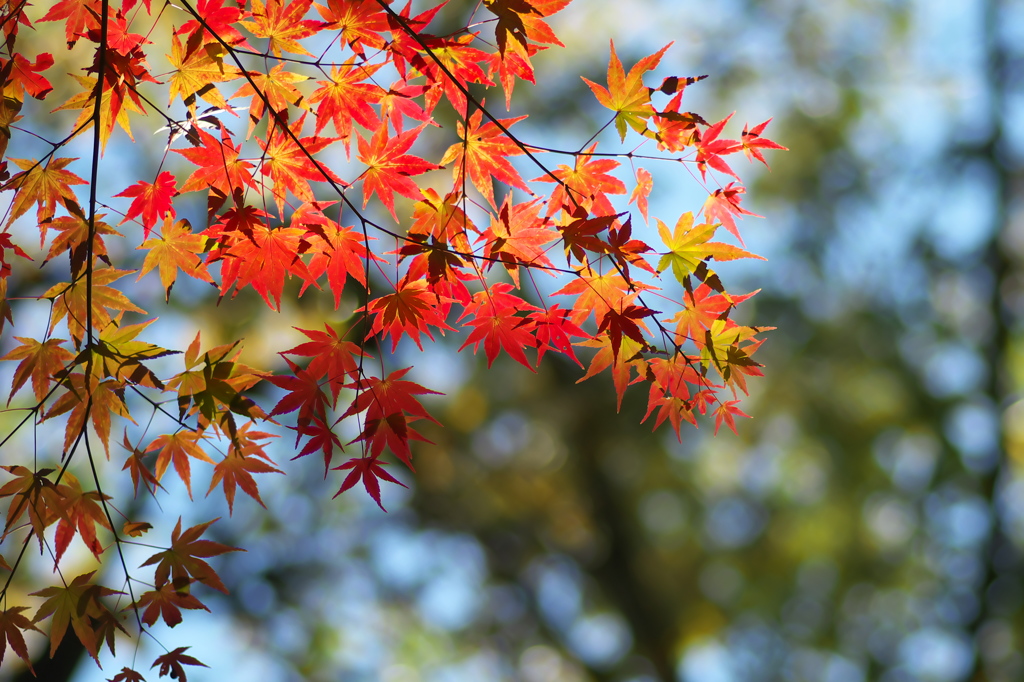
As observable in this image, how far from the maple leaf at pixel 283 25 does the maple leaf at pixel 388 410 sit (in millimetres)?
500

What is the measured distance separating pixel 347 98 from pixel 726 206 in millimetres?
623

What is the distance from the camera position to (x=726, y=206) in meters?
1.12

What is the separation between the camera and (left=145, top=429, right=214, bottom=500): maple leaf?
42.4 inches

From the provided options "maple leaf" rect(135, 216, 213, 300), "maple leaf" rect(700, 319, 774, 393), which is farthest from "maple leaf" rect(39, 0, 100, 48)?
"maple leaf" rect(700, 319, 774, 393)

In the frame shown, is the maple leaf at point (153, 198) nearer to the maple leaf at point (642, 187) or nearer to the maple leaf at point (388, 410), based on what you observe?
the maple leaf at point (388, 410)

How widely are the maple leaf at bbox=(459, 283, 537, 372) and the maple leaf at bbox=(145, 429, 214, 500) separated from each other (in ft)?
1.44

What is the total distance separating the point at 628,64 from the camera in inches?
194

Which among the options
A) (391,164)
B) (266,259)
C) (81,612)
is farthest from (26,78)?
(81,612)

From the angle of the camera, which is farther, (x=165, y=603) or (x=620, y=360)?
(x=620, y=360)

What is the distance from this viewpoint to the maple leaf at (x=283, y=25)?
1035 mm

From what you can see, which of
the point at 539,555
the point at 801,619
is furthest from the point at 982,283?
the point at 539,555

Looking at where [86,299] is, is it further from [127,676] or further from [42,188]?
[127,676]

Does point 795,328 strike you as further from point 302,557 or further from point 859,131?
point 302,557

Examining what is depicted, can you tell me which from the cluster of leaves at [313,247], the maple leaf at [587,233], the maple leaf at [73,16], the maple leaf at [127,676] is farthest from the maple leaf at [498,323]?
the maple leaf at [73,16]
